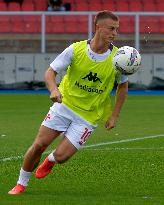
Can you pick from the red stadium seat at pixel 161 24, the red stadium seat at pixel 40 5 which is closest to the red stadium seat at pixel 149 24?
the red stadium seat at pixel 161 24

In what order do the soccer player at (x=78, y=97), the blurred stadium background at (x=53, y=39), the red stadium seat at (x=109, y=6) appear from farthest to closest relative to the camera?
the red stadium seat at (x=109, y=6), the blurred stadium background at (x=53, y=39), the soccer player at (x=78, y=97)

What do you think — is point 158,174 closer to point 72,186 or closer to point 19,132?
point 72,186

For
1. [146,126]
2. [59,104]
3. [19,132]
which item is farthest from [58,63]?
[146,126]

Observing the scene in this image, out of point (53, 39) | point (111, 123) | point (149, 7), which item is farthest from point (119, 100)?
point (149, 7)

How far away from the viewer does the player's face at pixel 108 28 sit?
1086 cm

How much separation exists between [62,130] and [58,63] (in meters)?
0.79

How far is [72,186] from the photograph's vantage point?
1184cm

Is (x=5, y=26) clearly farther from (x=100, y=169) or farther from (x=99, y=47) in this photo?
(x=99, y=47)

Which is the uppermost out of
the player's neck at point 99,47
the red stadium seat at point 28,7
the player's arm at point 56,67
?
the player's neck at point 99,47

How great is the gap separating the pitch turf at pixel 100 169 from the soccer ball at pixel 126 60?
147 cm

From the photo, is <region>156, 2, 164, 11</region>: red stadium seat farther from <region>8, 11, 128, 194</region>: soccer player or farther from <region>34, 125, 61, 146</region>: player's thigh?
<region>34, 125, 61, 146</region>: player's thigh

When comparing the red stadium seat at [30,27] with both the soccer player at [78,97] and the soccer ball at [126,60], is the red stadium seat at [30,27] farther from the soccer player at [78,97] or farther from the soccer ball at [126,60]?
the soccer ball at [126,60]

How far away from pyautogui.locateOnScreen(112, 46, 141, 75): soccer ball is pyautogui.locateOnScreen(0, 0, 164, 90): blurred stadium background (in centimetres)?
2217

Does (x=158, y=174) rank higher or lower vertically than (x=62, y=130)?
lower
